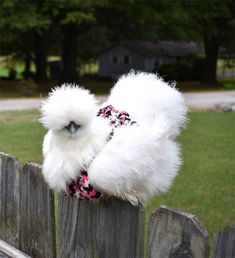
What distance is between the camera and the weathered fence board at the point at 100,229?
8.74 feet

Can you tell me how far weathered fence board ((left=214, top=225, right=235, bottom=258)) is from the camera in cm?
220

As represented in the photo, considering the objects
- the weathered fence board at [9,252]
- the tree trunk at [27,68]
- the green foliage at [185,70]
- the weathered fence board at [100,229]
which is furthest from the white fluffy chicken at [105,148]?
the tree trunk at [27,68]

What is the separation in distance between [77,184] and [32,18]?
66.2ft

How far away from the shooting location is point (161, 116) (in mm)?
3137

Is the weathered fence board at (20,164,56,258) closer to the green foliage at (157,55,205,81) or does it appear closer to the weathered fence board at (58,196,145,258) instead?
the weathered fence board at (58,196,145,258)

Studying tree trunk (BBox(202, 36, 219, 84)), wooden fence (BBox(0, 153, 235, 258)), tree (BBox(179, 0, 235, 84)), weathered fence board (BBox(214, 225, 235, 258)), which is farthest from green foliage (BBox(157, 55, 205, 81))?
weathered fence board (BBox(214, 225, 235, 258))

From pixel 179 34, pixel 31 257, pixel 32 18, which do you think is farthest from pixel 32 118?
pixel 179 34

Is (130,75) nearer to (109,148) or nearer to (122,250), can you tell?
(109,148)

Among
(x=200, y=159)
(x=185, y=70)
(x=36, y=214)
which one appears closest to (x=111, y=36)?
(x=185, y=70)

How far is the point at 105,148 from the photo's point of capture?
9.13ft

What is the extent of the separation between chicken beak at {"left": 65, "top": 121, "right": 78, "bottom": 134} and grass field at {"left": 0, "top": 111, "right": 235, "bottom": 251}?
2.38m

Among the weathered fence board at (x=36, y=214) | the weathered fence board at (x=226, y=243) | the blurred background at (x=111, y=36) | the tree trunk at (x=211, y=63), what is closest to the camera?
the weathered fence board at (x=226, y=243)

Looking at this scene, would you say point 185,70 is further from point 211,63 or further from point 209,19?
point 209,19

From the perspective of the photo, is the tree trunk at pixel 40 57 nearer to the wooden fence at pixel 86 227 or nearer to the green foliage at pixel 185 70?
the green foliage at pixel 185 70
